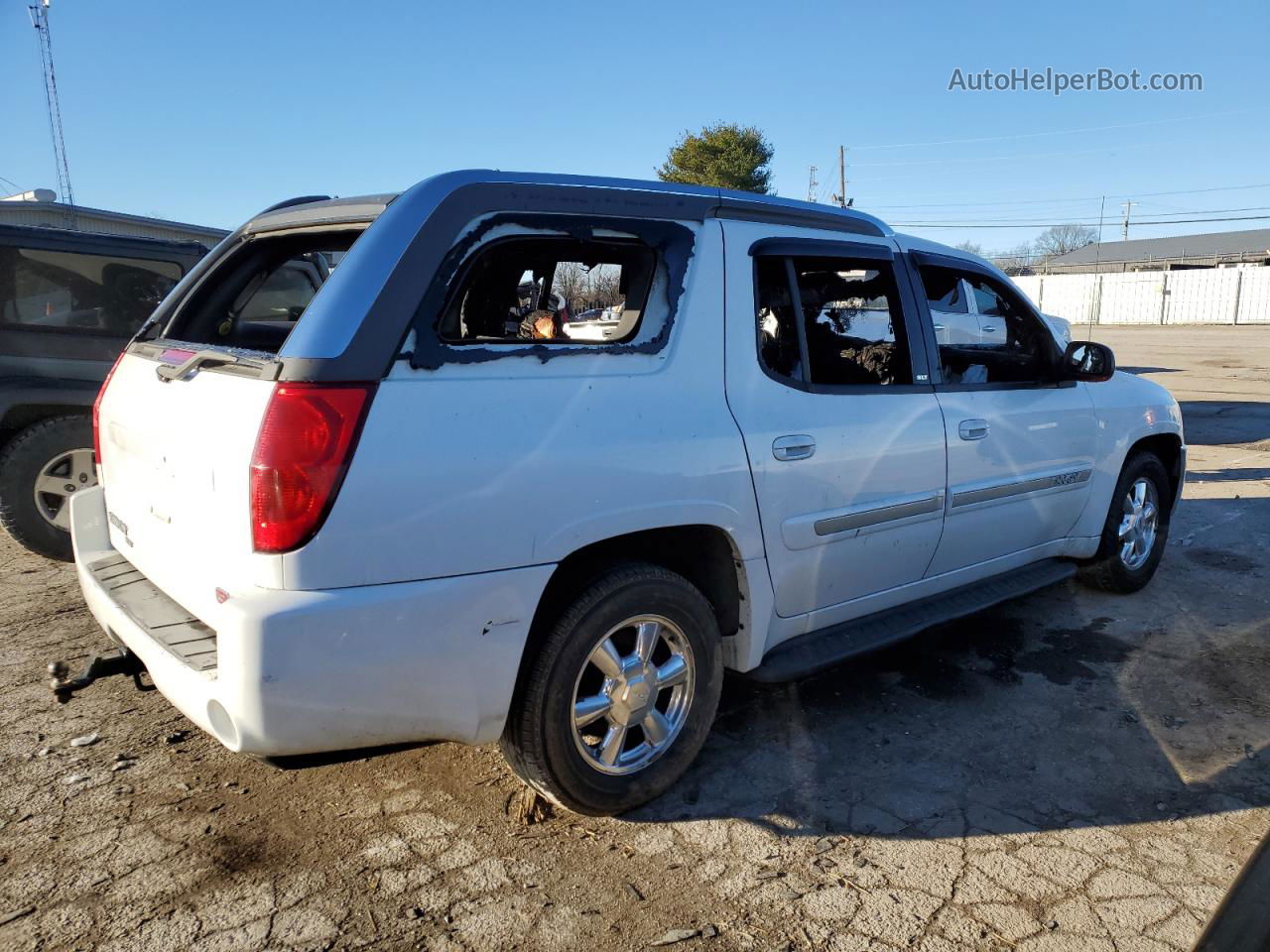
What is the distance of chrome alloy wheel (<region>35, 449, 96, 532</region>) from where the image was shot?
17.6ft

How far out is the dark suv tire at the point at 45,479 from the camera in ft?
17.3

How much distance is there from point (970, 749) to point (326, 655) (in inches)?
92.3

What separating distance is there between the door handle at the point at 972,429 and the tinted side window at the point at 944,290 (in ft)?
1.71

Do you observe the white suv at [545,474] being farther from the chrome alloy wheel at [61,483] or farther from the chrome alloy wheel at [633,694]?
the chrome alloy wheel at [61,483]

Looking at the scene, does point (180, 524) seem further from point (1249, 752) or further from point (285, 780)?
point (1249, 752)

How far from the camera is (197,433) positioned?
2.46 meters

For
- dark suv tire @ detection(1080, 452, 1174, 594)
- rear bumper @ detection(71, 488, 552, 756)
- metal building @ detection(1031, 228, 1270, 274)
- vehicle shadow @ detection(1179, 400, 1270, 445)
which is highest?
metal building @ detection(1031, 228, 1270, 274)

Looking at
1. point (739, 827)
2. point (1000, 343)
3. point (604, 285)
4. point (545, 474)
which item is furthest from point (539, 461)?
point (1000, 343)

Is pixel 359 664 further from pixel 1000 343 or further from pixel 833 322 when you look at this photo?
pixel 1000 343

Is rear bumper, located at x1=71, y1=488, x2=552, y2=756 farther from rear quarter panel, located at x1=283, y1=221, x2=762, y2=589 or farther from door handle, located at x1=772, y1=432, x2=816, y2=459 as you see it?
door handle, located at x1=772, y1=432, x2=816, y2=459

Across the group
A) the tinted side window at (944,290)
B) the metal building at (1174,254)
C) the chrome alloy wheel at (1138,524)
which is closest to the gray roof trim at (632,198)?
the tinted side window at (944,290)

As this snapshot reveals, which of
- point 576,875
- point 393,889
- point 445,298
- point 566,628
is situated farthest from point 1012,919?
point 445,298

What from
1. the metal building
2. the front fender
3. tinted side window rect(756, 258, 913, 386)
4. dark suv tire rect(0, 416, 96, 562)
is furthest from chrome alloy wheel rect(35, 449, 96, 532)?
the metal building

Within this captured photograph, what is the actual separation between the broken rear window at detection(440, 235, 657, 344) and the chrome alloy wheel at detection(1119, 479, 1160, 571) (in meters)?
3.06
